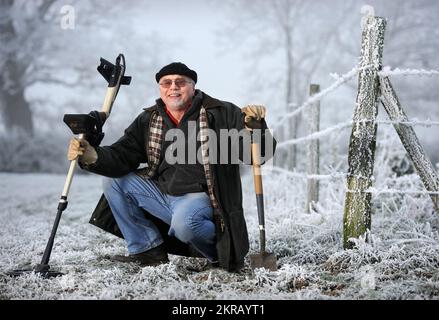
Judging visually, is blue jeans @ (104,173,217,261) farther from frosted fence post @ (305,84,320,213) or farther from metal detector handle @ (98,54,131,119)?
frosted fence post @ (305,84,320,213)

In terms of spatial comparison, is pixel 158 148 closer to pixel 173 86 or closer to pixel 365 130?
pixel 173 86

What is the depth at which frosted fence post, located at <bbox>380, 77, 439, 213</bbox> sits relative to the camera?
3.44 meters

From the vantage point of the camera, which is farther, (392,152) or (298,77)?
(298,77)

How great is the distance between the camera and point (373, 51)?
3.55 meters

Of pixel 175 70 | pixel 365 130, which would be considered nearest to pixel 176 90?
pixel 175 70

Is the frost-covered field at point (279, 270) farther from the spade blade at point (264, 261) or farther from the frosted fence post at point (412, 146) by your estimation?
the frosted fence post at point (412, 146)

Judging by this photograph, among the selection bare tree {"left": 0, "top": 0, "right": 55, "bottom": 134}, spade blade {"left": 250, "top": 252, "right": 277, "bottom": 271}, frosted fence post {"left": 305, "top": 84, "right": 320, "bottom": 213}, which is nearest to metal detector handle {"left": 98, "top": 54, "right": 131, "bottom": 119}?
spade blade {"left": 250, "top": 252, "right": 277, "bottom": 271}

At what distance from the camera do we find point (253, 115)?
344cm

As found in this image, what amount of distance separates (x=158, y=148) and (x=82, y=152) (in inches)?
21.4

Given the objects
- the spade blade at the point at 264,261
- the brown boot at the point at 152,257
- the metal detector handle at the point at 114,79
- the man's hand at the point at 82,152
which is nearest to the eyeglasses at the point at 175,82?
the metal detector handle at the point at 114,79
